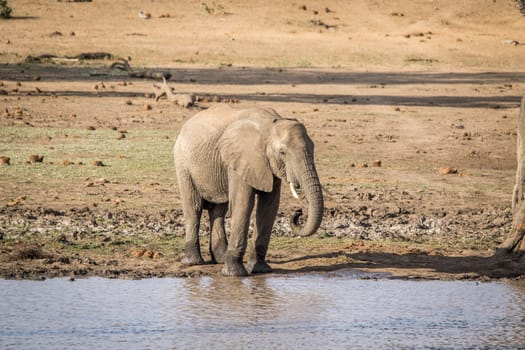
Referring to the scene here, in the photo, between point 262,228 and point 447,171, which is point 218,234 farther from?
point 447,171

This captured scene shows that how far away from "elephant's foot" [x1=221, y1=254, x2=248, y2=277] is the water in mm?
107

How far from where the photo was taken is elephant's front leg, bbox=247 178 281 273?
10602 millimetres

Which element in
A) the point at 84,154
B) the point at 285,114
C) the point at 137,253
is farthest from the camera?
the point at 285,114

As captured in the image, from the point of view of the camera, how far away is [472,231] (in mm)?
13234

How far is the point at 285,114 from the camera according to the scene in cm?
2380

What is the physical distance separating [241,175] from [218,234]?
3.33 ft

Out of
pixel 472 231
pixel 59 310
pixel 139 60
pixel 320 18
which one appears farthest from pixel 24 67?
pixel 59 310

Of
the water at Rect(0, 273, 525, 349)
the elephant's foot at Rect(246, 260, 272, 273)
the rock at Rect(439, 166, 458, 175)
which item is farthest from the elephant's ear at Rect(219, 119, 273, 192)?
the rock at Rect(439, 166, 458, 175)

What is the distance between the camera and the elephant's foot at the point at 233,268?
1052 centimetres

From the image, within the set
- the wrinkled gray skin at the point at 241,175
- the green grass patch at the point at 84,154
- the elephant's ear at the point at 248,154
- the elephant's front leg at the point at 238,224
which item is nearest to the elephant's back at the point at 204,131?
the wrinkled gray skin at the point at 241,175

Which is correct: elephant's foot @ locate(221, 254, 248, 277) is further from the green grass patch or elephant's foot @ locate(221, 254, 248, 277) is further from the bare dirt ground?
the green grass patch

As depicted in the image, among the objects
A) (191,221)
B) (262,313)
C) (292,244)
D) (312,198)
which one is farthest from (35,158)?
(262,313)

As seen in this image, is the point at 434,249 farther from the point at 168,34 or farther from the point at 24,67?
the point at 168,34

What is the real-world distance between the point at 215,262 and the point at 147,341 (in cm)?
315
